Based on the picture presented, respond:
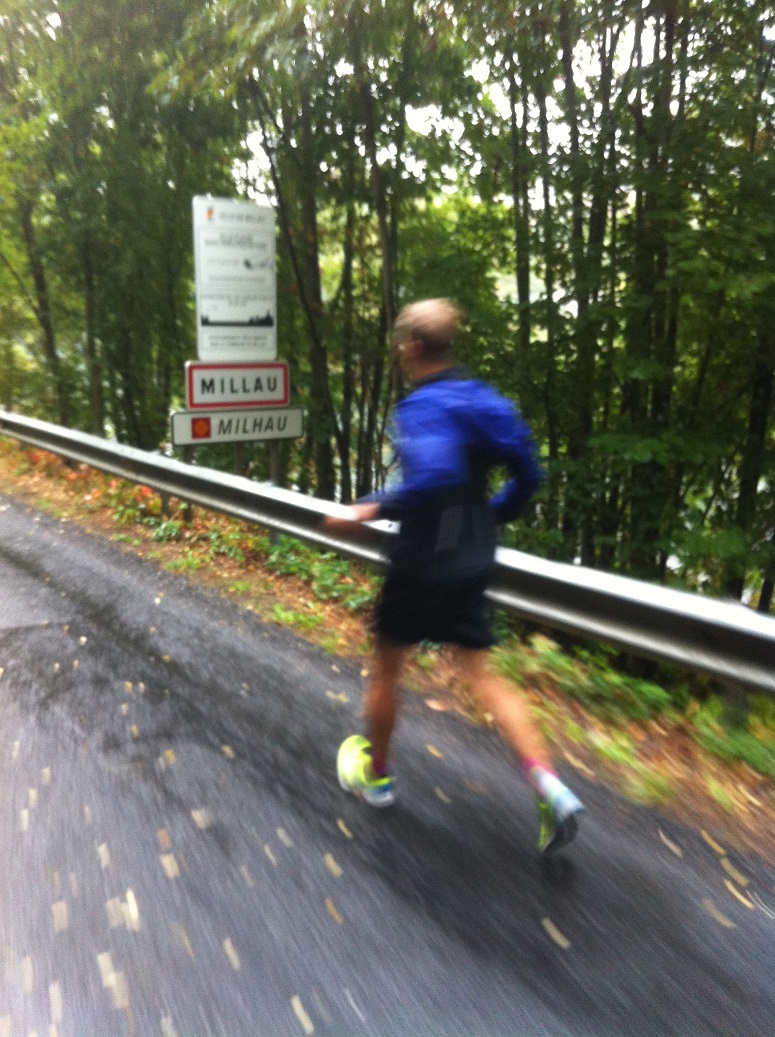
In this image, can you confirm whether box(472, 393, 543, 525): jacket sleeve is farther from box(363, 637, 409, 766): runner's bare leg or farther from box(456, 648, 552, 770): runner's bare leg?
box(363, 637, 409, 766): runner's bare leg

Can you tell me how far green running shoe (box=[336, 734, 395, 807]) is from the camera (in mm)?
3146

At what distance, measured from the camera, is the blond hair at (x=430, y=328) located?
2.80 metres

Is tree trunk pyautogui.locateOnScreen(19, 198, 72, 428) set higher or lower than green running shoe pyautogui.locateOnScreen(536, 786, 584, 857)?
higher

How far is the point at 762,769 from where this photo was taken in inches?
137

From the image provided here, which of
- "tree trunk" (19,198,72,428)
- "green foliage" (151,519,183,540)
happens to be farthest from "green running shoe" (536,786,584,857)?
"tree trunk" (19,198,72,428)

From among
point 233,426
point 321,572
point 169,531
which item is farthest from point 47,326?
point 321,572

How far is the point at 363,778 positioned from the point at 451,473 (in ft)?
4.26

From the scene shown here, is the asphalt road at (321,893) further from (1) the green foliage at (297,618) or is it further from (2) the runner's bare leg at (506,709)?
(1) the green foliage at (297,618)

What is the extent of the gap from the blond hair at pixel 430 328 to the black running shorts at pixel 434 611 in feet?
2.54

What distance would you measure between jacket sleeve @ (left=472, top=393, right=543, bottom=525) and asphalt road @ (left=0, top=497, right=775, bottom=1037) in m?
1.20

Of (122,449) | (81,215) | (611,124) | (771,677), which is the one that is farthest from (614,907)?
(81,215)

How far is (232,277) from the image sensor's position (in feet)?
23.2

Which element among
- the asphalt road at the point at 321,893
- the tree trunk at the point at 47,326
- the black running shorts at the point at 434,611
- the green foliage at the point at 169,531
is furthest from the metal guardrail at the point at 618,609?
the tree trunk at the point at 47,326

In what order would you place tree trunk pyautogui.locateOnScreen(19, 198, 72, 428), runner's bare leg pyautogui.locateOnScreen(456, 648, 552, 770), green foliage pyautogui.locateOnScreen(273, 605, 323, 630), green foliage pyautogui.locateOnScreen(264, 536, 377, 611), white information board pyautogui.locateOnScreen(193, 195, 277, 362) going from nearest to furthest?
runner's bare leg pyautogui.locateOnScreen(456, 648, 552, 770) → green foliage pyautogui.locateOnScreen(273, 605, 323, 630) → green foliage pyautogui.locateOnScreen(264, 536, 377, 611) → white information board pyautogui.locateOnScreen(193, 195, 277, 362) → tree trunk pyautogui.locateOnScreen(19, 198, 72, 428)
